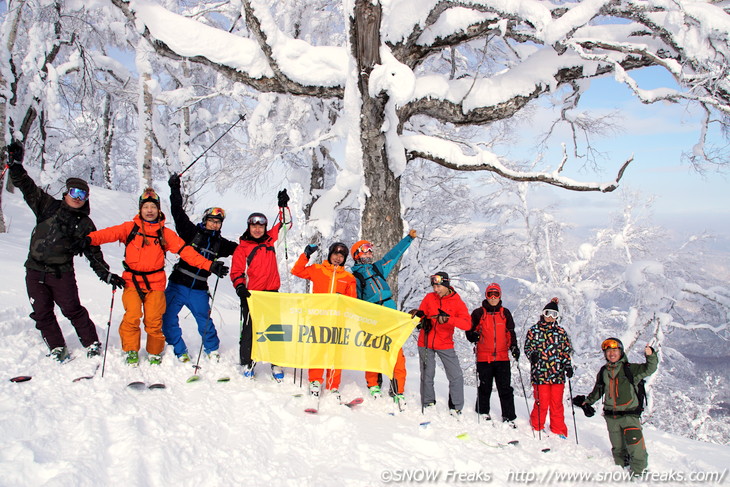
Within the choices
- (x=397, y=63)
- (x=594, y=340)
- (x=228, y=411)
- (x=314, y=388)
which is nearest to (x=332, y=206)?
(x=397, y=63)

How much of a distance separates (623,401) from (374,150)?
4.34 metres

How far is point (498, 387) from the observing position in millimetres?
5391

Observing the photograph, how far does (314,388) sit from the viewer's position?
4.70 metres

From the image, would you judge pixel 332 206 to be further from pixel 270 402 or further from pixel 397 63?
pixel 270 402

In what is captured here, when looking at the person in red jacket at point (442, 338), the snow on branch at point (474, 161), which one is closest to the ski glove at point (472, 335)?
the person in red jacket at point (442, 338)

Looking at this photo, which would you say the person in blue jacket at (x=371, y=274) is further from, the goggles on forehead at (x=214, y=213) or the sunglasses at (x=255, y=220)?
the goggles on forehead at (x=214, y=213)

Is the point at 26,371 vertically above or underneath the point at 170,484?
above

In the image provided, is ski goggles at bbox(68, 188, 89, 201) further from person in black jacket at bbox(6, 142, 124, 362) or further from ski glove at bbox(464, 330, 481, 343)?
ski glove at bbox(464, 330, 481, 343)

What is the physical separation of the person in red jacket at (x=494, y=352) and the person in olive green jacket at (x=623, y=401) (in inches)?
32.7

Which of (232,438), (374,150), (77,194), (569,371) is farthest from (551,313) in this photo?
(77,194)

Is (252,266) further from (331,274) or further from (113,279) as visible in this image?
(113,279)

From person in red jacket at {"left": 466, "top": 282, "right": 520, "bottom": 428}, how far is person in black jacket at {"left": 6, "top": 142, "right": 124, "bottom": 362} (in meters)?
4.37

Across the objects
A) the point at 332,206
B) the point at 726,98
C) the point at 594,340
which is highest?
the point at 726,98

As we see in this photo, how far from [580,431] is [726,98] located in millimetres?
4796
